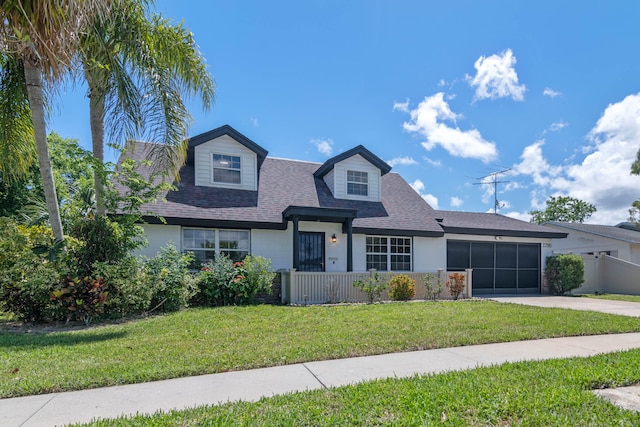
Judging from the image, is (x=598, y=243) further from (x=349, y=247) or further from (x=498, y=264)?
(x=349, y=247)

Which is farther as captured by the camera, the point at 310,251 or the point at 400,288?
the point at 310,251

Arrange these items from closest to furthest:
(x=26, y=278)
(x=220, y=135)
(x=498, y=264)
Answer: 1. (x=26, y=278)
2. (x=220, y=135)
3. (x=498, y=264)

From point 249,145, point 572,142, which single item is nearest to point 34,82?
point 249,145

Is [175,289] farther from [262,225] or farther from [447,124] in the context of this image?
[447,124]

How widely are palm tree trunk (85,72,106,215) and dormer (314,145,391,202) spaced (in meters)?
8.24

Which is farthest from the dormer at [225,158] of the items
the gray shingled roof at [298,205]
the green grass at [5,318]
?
the green grass at [5,318]

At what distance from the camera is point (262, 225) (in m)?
12.5

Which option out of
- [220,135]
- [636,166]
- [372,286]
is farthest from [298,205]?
[636,166]

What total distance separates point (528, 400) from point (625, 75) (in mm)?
16339

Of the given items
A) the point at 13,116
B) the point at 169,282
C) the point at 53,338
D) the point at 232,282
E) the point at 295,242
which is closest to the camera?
the point at 53,338

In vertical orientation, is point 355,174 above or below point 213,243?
above

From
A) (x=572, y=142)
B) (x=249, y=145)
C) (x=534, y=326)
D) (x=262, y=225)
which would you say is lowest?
(x=534, y=326)

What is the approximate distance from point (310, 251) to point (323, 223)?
115 cm

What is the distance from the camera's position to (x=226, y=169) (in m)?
13.8
